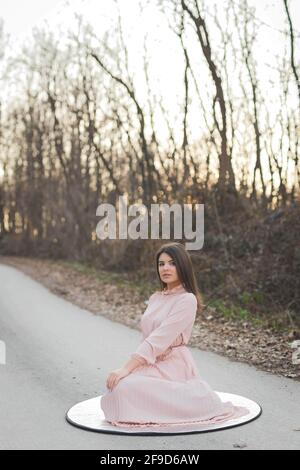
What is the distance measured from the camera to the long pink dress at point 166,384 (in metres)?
5.87

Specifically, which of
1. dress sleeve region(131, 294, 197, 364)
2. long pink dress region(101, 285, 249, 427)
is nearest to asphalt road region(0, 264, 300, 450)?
long pink dress region(101, 285, 249, 427)

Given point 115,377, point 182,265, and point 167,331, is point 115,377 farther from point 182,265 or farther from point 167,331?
point 182,265

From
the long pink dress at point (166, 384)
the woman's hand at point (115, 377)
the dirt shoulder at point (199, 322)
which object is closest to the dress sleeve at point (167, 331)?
the long pink dress at point (166, 384)

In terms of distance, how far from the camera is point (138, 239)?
2314 centimetres

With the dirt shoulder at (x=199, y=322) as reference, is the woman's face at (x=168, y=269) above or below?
above

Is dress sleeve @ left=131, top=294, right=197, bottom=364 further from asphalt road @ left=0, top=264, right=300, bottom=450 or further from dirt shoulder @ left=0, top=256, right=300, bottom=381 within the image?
dirt shoulder @ left=0, top=256, right=300, bottom=381

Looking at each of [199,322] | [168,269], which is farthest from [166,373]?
[199,322]

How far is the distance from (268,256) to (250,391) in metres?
8.42

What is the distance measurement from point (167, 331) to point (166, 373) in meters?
0.41

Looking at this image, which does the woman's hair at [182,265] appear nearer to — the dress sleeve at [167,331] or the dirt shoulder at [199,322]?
the dress sleeve at [167,331]

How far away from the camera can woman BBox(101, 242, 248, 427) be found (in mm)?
5871

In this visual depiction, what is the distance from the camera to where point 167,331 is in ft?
19.4
